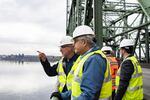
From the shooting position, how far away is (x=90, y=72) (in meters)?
3.42

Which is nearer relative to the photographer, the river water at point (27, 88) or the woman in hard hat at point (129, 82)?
the woman in hard hat at point (129, 82)

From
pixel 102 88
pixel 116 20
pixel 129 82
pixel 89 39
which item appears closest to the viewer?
pixel 102 88

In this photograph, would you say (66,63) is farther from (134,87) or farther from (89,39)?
(89,39)

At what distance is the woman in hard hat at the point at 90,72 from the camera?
342 centimetres

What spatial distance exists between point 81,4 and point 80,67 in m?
12.0

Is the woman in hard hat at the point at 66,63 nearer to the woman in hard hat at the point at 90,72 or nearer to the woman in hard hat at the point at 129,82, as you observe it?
the woman in hard hat at the point at 129,82

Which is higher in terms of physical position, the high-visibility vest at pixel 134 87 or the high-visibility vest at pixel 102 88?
the high-visibility vest at pixel 102 88

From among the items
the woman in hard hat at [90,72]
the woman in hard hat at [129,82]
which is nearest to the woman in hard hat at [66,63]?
the woman in hard hat at [129,82]

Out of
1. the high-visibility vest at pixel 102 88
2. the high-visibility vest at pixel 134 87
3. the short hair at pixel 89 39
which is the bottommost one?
the high-visibility vest at pixel 134 87

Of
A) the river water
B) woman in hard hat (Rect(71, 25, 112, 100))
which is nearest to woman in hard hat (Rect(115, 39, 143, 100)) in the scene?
woman in hard hat (Rect(71, 25, 112, 100))

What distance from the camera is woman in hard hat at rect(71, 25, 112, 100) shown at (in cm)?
342

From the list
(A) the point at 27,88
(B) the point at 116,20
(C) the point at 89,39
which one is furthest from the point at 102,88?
(A) the point at 27,88

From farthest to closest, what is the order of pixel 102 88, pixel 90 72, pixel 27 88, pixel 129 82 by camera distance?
pixel 27 88 < pixel 129 82 < pixel 102 88 < pixel 90 72

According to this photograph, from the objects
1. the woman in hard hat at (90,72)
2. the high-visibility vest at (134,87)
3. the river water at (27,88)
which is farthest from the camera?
the river water at (27,88)
